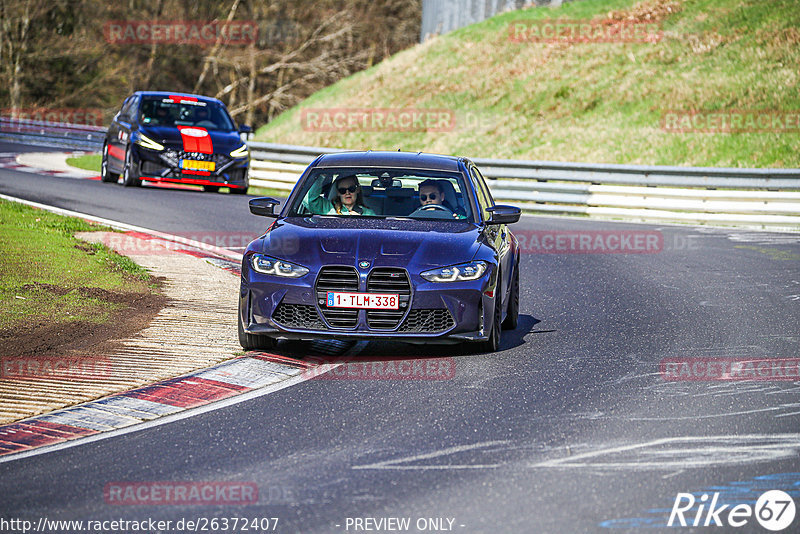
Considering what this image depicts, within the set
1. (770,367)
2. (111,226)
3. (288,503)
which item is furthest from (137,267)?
(288,503)

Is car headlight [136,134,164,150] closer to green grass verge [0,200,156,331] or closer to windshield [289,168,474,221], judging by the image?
green grass verge [0,200,156,331]

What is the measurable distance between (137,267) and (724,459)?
7.98 m

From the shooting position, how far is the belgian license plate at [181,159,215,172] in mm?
21672

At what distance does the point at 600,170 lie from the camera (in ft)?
76.8

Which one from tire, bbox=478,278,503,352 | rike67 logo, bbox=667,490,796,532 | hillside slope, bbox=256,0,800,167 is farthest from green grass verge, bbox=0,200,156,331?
hillside slope, bbox=256,0,800,167

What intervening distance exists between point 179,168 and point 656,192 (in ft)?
29.6

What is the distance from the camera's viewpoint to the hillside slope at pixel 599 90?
1198 inches

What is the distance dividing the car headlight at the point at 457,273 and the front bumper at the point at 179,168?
45.4ft

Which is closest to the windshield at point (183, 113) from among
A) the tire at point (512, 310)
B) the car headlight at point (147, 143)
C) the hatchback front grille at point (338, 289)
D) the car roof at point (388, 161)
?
the car headlight at point (147, 143)

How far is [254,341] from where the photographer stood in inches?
345

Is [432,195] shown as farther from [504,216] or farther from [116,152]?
[116,152]

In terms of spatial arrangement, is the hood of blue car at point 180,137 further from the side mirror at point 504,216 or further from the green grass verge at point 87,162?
the side mirror at point 504,216

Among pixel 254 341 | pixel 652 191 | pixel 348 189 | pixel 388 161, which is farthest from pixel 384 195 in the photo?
pixel 652 191

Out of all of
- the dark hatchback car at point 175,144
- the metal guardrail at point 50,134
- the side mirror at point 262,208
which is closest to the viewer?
the side mirror at point 262,208
